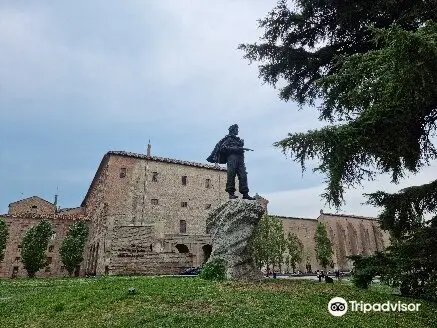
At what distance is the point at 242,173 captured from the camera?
11.8 m

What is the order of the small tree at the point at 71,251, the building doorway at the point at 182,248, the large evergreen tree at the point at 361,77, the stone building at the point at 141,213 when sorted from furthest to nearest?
the building doorway at the point at 182,248, the stone building at the point at 141,213, the small tree at the point at 71,251, the large evergreen tree at the point at 361,77

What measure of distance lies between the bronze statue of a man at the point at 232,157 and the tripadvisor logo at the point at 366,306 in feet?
16.9

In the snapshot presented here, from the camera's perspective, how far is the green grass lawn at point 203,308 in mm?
5730

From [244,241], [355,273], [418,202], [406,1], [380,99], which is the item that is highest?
[406,1]

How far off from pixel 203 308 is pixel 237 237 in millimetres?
4110

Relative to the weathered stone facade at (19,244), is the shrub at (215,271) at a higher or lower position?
lower

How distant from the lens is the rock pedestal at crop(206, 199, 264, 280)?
1006cm

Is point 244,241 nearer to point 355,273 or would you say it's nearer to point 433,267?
point 355,273

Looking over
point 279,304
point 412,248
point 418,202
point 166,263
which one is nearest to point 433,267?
point 412,248

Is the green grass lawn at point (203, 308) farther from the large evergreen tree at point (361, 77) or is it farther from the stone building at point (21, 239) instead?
the stone building at point (21, 239)

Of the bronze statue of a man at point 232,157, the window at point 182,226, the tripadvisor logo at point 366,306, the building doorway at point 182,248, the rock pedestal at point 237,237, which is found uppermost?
the window at point 182,226

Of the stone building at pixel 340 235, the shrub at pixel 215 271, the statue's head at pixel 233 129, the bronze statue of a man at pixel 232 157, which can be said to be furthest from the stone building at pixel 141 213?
the shrub at pixel 215 271

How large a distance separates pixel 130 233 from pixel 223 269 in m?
22.1

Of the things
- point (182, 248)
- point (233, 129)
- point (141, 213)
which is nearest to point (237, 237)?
point (233, 129)
